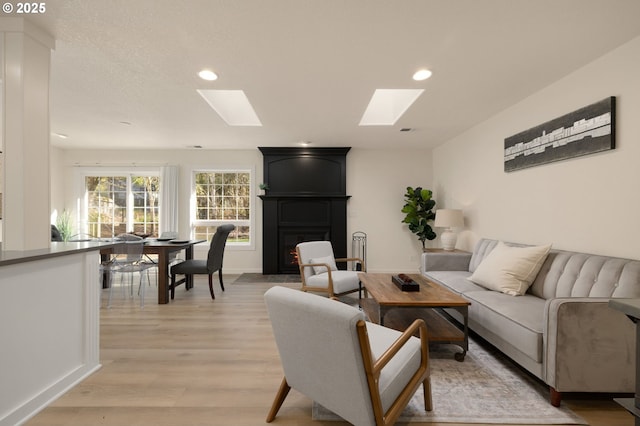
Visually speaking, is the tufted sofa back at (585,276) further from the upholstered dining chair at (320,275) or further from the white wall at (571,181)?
the upholstered dining chair at (320,275)

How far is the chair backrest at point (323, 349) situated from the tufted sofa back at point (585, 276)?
1.93 metres

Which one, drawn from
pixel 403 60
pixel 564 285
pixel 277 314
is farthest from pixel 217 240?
pixel 564 285

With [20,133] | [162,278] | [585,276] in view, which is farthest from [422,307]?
[162,278]

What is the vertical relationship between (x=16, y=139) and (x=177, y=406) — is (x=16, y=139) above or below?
above

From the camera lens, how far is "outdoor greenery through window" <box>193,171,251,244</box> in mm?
5758

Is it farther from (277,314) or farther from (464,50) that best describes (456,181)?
(277,314)

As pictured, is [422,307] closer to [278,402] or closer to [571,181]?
[278,402]

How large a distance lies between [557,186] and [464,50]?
63.8 inches

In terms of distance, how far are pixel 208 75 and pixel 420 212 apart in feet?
13.3

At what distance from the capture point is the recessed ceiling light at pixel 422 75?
2.50 metres

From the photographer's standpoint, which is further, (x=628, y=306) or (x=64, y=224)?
(x=64, y=224)

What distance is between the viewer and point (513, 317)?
200 cm

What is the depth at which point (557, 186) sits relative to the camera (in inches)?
106

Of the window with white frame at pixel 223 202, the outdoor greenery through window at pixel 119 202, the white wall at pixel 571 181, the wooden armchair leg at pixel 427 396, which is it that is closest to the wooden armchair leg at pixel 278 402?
the wooden armchair leg at pixel 427 396
